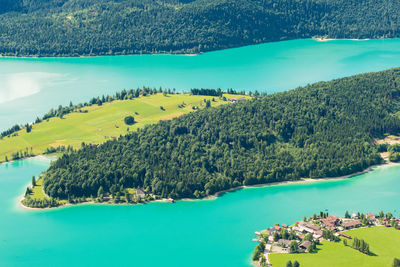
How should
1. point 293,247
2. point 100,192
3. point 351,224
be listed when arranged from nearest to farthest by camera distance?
point 293,247, point 351,224, point 100,192

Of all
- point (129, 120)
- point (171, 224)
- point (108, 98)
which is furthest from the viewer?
point (108, 98)

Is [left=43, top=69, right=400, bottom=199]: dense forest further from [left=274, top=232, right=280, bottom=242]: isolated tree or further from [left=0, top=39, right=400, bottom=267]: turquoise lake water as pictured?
[left=274, top=232, right=280, bottom=242]: isolated tree

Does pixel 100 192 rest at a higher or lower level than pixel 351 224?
higher

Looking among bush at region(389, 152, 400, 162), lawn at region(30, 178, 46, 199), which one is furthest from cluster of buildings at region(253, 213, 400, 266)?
lawn at region(30, 178, 46, 199)

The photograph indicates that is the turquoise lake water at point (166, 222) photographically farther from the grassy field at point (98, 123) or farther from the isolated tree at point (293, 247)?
the grassy field at point (98, 123)

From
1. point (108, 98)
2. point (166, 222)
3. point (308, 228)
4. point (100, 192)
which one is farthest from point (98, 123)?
point (308, 228)

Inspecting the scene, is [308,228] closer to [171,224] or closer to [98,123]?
[171,224]

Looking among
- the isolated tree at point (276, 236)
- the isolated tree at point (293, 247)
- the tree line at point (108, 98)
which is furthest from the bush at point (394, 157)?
the tree line at point (108, 98)

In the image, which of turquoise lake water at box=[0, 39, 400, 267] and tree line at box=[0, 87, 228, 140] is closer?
turquoise lake water at box=[0, 39, 400, 267]
